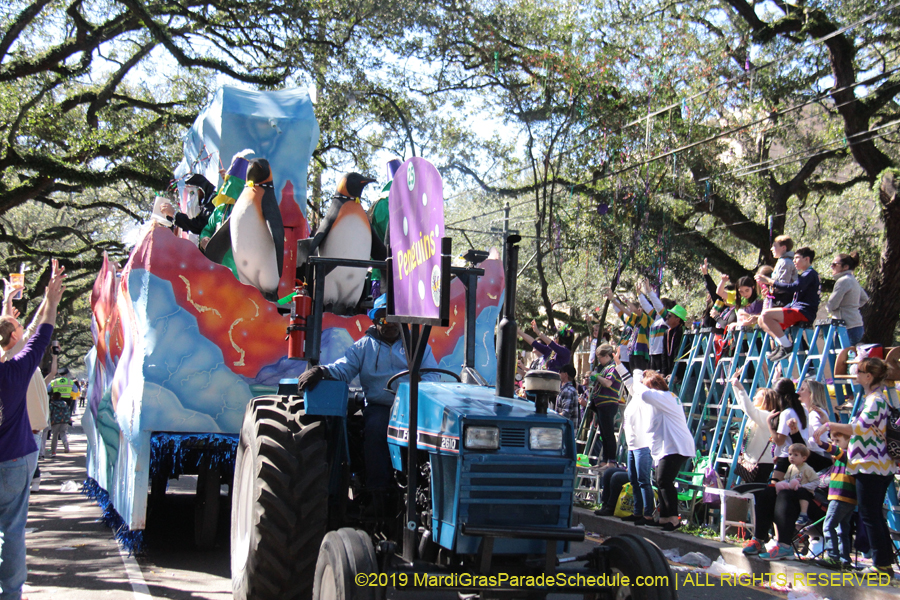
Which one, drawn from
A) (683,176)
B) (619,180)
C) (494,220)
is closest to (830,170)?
(683,176)

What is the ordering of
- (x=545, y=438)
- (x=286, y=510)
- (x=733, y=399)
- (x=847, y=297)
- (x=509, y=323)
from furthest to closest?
(x=733, y=399) → (x=847, y=297) → (x=286, y=510) → (x=509, y=323) → (x=545, y=438)

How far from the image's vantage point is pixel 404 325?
419cm

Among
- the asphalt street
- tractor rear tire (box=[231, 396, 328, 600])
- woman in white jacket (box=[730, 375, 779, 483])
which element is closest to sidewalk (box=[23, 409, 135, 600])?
the asphalt street

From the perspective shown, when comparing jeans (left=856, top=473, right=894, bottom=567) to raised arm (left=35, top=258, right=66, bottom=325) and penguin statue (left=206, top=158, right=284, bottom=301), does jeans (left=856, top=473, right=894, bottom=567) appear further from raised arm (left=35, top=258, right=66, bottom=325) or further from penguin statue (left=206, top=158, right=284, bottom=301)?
raised arm (left=35, top=258, right=66, bottom=325)

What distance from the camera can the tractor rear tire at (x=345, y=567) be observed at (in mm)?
3602

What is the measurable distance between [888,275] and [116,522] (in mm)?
12695

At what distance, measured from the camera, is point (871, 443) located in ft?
21.6

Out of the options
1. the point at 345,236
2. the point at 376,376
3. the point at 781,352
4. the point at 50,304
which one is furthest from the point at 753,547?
the point at 50,304

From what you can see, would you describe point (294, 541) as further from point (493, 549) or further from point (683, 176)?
point (683, 176)

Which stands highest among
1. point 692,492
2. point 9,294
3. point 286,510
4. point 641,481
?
point 9,294

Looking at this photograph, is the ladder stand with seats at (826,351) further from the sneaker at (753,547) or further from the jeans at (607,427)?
the jeans at (607,427)

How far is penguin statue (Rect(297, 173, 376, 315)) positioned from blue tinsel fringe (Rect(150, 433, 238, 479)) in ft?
5.70

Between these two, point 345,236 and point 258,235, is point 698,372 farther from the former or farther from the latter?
point 258,235

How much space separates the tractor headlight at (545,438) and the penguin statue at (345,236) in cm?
398
